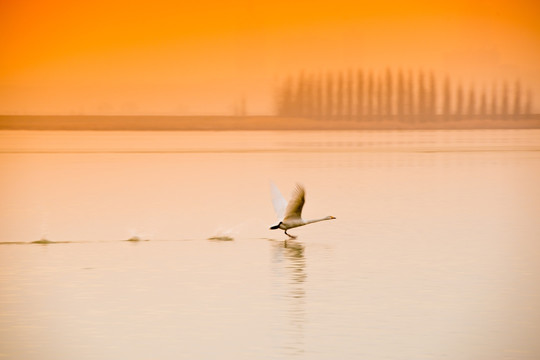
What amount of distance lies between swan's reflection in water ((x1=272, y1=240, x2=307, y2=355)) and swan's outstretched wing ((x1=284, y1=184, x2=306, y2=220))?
36.6 inches

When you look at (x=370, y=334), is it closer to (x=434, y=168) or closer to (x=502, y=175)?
(x=502, y=175)

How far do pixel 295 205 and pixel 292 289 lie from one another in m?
4.57

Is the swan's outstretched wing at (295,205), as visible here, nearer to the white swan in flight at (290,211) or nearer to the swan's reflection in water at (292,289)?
the white swan in flight at (290,211)

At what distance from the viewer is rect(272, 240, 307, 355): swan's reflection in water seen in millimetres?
16438

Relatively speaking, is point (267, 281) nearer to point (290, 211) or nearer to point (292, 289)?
point (292, 289)

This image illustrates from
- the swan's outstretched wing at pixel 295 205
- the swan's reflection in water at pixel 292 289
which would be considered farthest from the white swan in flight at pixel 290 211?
the swan's reflection in water at pixel 292 289

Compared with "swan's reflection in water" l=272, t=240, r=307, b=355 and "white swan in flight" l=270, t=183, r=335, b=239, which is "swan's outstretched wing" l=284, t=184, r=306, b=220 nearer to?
"white swan in flight" l=270, t=183, r=335, b=239

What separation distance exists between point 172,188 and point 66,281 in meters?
32.5

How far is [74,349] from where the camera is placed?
16.0m

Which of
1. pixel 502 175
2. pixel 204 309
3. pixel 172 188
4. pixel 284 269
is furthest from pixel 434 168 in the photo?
pixel 204 309

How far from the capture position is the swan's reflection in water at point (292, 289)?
16438 mm

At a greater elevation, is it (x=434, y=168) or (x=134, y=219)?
(x=434, y=168)

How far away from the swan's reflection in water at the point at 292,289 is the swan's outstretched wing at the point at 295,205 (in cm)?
93

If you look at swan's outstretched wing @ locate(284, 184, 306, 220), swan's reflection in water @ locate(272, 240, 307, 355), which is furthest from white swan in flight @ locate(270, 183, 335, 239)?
swan's reflection in water @ locate(272, 240, 307, 355)
